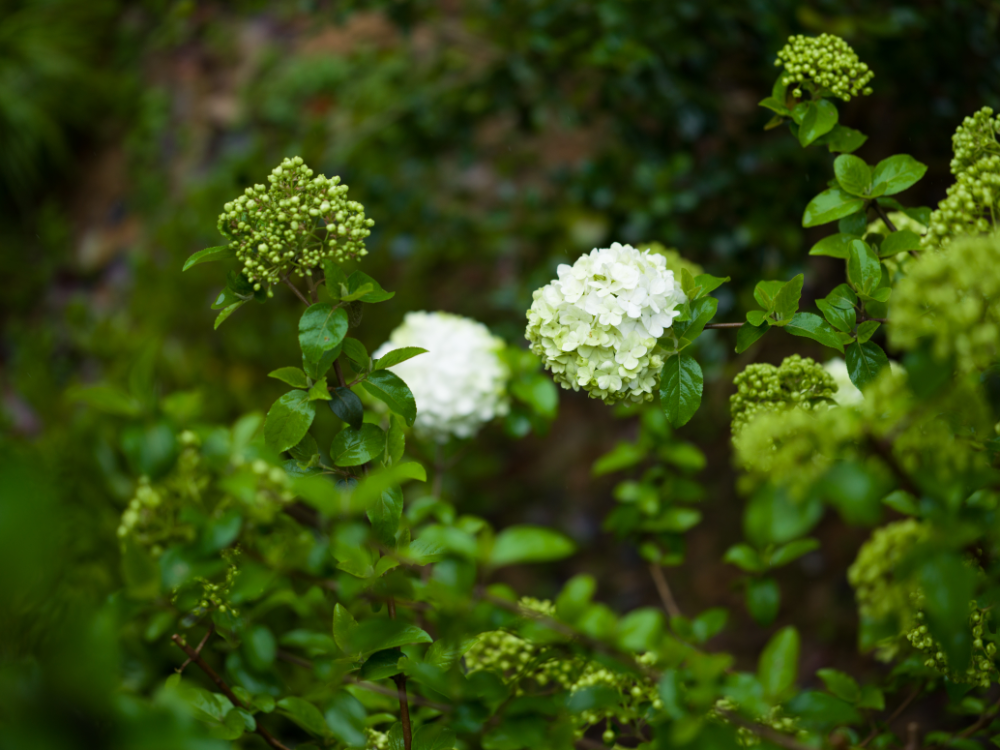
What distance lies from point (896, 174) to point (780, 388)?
0.29 metres

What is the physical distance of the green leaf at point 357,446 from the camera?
753mm

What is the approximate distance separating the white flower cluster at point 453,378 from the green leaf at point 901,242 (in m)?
0.61

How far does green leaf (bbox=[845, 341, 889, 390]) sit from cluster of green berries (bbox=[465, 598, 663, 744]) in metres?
0.38

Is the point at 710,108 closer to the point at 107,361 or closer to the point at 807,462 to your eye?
the point at 807,462

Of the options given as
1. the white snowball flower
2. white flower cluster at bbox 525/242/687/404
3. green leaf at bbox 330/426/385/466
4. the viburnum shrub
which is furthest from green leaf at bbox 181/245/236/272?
the white snowball flower

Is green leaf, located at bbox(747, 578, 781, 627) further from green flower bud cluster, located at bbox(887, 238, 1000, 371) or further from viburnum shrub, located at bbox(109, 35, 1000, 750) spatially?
green flower bud cluster, located at bbox(887, 238, 1000, 371)

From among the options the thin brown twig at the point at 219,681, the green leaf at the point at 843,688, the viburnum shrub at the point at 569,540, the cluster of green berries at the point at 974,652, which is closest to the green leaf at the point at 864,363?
the viburnum shrub at the point at 569,540

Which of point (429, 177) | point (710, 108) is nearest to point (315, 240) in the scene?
point (710, 108)

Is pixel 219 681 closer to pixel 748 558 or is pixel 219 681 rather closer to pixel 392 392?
pixel 392 392

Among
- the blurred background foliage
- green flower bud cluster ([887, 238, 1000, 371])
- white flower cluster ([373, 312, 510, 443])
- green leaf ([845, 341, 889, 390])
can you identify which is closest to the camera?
green flower bud cluster ([887, 238, 1000, 371])

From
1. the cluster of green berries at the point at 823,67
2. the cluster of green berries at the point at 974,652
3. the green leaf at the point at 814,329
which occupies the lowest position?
the cluster of green berries at the point at 974,652

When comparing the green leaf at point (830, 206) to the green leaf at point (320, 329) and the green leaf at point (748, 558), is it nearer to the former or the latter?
the green leaf at point (748, 558)

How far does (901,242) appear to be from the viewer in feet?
2.55

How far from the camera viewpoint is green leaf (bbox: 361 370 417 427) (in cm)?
77
